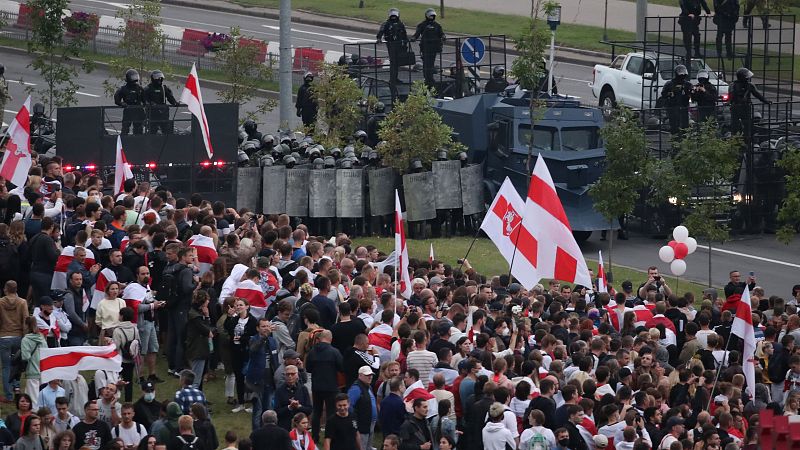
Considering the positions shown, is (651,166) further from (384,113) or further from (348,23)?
(348,23)

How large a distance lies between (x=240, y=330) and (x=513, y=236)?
3777mm

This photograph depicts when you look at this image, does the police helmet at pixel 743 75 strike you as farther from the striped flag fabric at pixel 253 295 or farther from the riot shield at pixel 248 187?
the striped flag fabric at pixel 253 295

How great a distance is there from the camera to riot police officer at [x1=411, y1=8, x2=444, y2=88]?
128 ft

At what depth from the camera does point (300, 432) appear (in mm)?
17703

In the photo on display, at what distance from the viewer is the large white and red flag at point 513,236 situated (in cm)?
2139

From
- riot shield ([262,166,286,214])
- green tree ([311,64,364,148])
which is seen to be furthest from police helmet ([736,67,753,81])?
riot shield ([262,166,286,214])

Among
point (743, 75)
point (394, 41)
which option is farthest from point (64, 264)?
point (394, 41)

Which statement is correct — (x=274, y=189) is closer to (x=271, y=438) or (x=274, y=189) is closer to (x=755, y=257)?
(x=755, y=257)

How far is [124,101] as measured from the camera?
32.0 metres

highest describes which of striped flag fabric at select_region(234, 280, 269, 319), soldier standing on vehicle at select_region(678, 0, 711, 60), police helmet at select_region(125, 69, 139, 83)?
soldier standing on vehicle at select_region(678, 0, 711, 60)

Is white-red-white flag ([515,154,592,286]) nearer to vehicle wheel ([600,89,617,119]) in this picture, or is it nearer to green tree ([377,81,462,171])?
green tree ([377,81,462,171])

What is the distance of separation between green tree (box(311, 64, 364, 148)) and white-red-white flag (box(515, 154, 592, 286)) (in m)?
14.9

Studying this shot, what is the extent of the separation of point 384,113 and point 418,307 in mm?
17433

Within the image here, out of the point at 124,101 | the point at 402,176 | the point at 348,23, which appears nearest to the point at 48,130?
the point at 124,101
